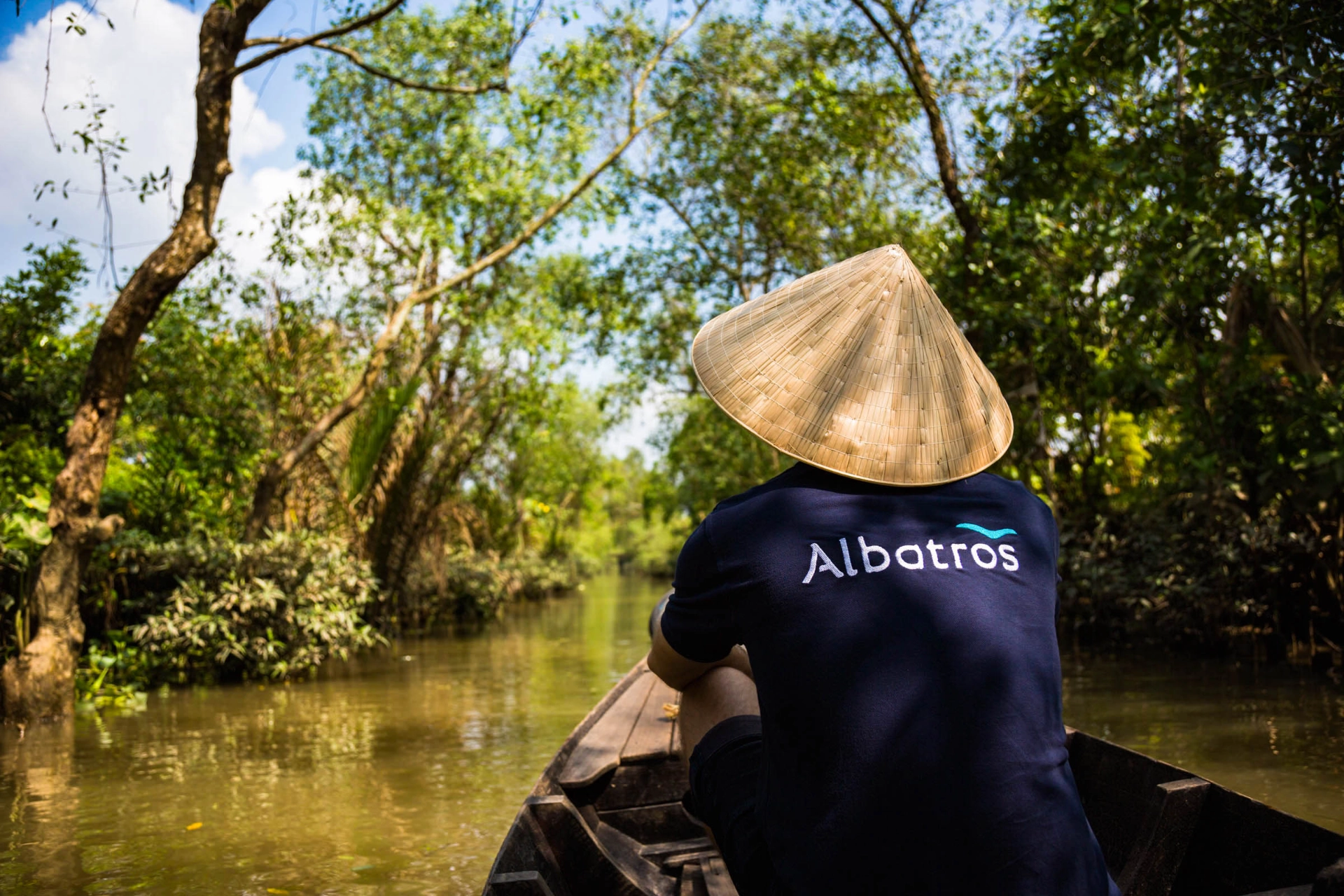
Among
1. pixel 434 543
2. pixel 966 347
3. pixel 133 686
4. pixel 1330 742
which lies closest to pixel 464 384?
pixel 434 543

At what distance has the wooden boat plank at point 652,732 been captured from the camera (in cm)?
377

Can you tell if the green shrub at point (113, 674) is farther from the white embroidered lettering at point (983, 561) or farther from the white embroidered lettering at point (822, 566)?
Answer: the white embroidered lettering at point (983, 561)

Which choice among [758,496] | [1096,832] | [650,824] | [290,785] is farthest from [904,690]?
[290,785]

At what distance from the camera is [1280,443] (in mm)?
7871

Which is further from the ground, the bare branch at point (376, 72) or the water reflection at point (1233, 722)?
the bare branch at point (376, 72)

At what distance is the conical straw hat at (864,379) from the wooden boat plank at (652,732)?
217 centimetres

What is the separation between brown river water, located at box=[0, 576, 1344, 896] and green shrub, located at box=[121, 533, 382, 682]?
331mm

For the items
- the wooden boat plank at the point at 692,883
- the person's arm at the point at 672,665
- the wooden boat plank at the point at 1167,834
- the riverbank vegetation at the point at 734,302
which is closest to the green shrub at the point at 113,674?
the riverbank vegetation at the point at 734,302

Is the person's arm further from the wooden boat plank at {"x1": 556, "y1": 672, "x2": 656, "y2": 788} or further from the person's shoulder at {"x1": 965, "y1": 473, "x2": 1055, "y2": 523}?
the wooden boat plank at {"x1": 556, "y1": 672, "x2": 656, "y2": 788}

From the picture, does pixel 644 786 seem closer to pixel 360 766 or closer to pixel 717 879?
pixel 717 879

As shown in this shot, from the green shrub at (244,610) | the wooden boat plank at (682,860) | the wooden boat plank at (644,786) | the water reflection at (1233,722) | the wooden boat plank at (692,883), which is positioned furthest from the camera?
the green shrub at (244,610)

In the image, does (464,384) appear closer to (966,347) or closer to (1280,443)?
(1280,443)

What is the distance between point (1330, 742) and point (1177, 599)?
3.37m

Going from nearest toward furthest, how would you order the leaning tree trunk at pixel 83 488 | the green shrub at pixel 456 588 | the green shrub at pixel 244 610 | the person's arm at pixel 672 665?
the person's arm at pixel 672 665
the leaning tree trunk at pixel 83 488
the green shrub at pixel 244 610
the green shrub at pixel 456 588
